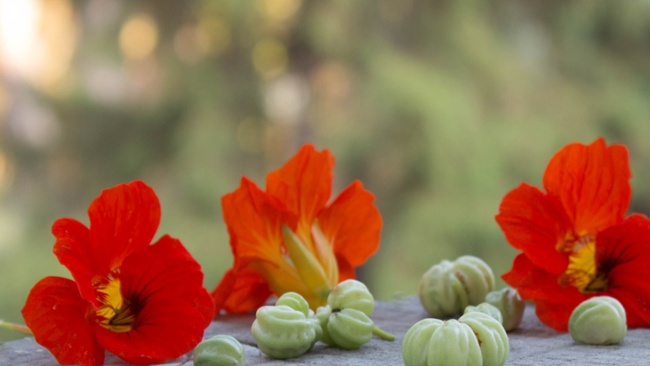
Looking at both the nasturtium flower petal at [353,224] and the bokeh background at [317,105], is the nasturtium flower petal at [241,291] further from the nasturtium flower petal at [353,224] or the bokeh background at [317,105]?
the bokeh background at [317,105]

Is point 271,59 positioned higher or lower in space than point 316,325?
higher

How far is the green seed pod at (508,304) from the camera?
54 centimetres

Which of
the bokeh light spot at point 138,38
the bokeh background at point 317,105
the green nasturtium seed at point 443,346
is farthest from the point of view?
the bokeh light spot at point 138,38

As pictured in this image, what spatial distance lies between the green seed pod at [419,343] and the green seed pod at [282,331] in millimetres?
63

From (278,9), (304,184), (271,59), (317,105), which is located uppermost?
(278,9)

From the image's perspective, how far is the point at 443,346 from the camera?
1.30ft

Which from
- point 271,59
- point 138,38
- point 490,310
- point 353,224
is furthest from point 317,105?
point 490,310

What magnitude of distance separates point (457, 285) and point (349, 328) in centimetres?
12

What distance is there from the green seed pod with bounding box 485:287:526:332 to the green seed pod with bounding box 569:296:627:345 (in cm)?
6

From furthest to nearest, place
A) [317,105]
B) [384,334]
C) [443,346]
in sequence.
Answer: [317,105], [384,334], [443,346]

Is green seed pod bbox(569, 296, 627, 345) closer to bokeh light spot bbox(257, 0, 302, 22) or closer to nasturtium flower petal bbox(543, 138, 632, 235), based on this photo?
nasturtium flower petal bbox(543, 138, 632, 235)

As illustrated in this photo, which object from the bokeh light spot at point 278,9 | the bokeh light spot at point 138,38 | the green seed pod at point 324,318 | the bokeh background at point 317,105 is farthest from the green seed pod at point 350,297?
the bokeh light spot at point 138,38

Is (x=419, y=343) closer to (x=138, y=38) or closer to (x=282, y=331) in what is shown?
(x=282, y=331)

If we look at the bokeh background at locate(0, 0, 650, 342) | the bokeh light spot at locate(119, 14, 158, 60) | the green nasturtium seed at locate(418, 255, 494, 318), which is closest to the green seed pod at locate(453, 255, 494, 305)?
the green nasturtium seed at locate(418, 255, 494, 318)
